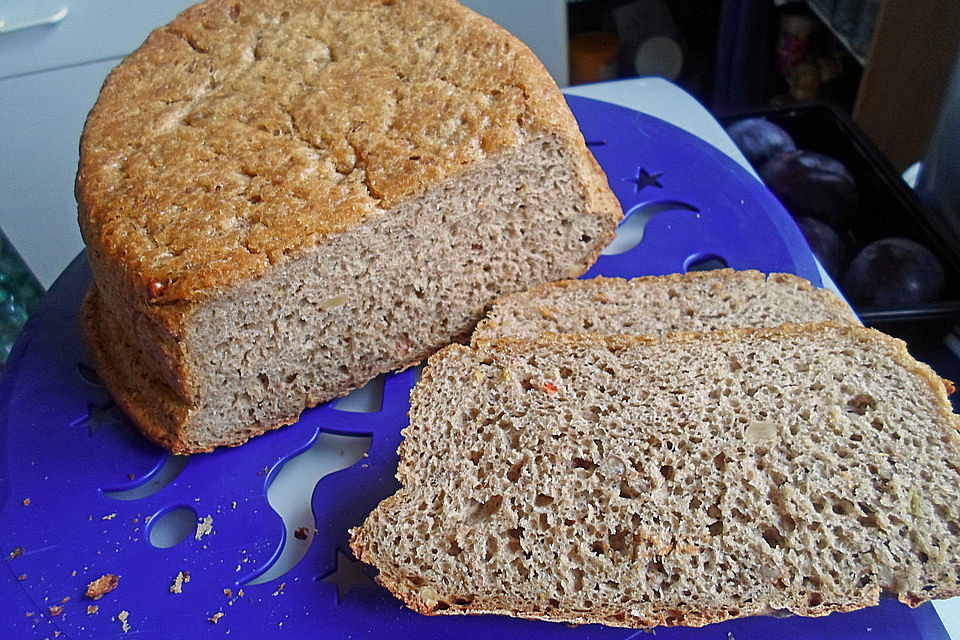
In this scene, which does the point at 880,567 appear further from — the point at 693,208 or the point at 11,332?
the point at 11,332

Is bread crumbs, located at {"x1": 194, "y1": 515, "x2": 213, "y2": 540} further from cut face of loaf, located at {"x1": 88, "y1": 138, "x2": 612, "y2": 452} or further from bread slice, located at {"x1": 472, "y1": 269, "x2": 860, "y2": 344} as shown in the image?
bread slice, located at {"x1": 472, "y1": 269, "x2": 860, "y2": 344}

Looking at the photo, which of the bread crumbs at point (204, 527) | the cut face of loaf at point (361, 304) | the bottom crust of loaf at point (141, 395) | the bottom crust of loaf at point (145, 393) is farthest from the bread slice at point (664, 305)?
the bread crumbs at point (204, 527)

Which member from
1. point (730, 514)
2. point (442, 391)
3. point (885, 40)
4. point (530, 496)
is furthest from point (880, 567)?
point (885, 40)

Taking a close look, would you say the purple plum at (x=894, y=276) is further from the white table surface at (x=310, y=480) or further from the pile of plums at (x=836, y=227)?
the white table surface at (x=310, y=480)

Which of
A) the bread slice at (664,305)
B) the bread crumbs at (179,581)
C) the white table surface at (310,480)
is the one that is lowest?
the white table surface at (310,480)

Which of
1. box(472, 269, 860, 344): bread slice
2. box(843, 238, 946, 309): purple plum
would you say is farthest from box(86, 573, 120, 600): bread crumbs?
box(843, 238, 946, 309): purple plum

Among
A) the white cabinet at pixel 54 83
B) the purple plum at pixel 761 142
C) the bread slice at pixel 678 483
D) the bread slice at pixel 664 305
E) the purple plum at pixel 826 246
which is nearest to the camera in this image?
the bread slice at pixel 678 483

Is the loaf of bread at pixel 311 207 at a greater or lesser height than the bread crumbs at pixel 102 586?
greater
